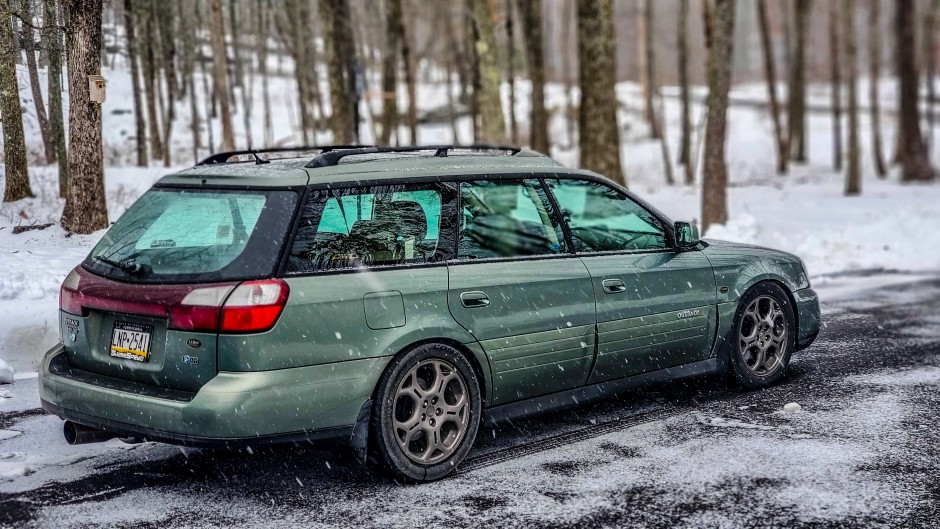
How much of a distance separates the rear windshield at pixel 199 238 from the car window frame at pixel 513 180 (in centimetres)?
98

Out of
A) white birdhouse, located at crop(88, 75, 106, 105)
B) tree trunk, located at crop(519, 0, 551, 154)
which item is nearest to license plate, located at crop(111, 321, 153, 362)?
white birdhouse, located at crop(88, 75, 106, 105)

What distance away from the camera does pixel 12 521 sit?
4.31 metres

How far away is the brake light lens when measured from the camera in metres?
4.32

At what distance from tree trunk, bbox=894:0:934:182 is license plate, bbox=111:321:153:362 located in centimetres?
2764

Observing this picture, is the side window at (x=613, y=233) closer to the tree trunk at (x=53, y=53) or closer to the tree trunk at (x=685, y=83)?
the tree trunk at (x=53, y=53)

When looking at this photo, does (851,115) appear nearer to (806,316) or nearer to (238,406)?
(806,316)

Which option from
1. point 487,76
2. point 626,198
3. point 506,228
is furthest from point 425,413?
point 487,76

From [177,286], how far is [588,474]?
7.43 feet

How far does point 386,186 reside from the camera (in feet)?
16.5

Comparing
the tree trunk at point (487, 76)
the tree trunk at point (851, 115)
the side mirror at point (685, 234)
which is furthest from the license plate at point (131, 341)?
the tree trunk at point (851, 115)

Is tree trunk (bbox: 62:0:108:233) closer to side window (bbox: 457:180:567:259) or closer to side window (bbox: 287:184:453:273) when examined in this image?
side window (bbox: 457:180:567:259)

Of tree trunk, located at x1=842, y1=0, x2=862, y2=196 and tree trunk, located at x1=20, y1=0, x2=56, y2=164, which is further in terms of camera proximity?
tree trunk, located at x1=842, y1=0, x2=862, y2=196

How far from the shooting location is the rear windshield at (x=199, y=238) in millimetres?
4449

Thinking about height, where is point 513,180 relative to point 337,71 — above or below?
below
